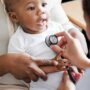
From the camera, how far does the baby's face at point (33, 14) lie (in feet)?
4.33

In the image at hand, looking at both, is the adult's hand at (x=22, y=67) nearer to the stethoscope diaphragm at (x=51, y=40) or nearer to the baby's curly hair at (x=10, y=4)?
the stethoscope diaphragm at (x=51, y=40)

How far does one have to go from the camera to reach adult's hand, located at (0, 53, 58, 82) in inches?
48.7

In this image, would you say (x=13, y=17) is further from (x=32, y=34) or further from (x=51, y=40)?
(x=51, y=40)

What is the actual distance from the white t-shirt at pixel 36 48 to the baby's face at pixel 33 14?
4cm

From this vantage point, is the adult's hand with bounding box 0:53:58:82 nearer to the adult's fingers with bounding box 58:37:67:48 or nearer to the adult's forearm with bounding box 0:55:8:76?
the adult's forearm with bounding box 0:55:8:76

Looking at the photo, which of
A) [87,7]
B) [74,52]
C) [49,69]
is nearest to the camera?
[87,7]

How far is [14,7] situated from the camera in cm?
134

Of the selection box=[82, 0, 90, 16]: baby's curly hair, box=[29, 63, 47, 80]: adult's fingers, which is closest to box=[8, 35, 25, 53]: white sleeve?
box=[29, 63, 47, 80]: adult's fingers

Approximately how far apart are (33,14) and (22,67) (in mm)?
262

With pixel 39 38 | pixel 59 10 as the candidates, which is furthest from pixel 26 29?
pixel 59 10

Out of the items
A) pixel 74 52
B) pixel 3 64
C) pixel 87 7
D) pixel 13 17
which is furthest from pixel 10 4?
pixel 87 7

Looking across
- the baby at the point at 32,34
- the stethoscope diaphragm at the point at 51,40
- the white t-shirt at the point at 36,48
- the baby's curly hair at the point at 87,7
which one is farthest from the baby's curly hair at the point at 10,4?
the baby's curly hair at the point at 87,7

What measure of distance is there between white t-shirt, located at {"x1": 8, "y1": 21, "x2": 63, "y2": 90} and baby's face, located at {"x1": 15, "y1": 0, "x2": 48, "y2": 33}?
A: 0.04 metres

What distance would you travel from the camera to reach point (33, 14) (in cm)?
133
